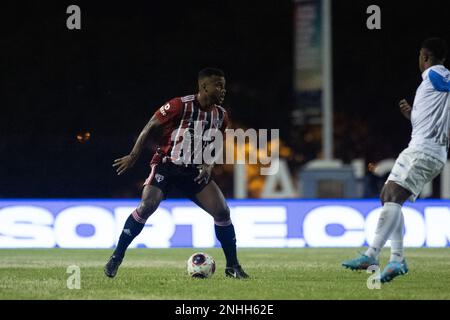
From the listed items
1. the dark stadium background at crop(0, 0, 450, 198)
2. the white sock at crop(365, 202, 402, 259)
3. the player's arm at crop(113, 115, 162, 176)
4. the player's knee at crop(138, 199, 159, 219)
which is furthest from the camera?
the dark stadium background at crop(0, 0, 450, 198)

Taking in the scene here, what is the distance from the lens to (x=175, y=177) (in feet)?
31.6

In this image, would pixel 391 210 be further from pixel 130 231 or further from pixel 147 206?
pixel 130 231

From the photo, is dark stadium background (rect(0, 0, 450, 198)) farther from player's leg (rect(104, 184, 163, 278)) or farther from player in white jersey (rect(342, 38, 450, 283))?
player in white jersey (rect(342, 38, 450, 283))

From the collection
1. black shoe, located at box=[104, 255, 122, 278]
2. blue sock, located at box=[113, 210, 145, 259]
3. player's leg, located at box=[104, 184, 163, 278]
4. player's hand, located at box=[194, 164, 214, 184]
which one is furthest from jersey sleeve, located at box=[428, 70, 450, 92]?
black shoe, located at box=[104, 255, 122, 278]

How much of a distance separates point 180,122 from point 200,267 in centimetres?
133

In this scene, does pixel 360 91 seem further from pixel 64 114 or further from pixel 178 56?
pixel 64 114

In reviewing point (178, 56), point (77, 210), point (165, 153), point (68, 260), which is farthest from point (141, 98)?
point (165, 153)

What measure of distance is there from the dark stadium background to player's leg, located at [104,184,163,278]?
1262 cm

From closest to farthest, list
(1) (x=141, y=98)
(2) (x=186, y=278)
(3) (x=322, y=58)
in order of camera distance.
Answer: (2) (x=186, y=278) → (3) (x=322, y=58) → (1) (x=141, y=98)

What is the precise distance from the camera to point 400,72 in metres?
29.9

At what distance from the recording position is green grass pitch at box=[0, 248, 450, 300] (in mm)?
8523

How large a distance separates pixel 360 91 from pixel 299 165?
284cm

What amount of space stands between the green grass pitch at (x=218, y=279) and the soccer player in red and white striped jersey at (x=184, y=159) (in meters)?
0.44

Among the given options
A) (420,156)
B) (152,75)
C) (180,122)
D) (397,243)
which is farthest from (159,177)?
(152,75)
